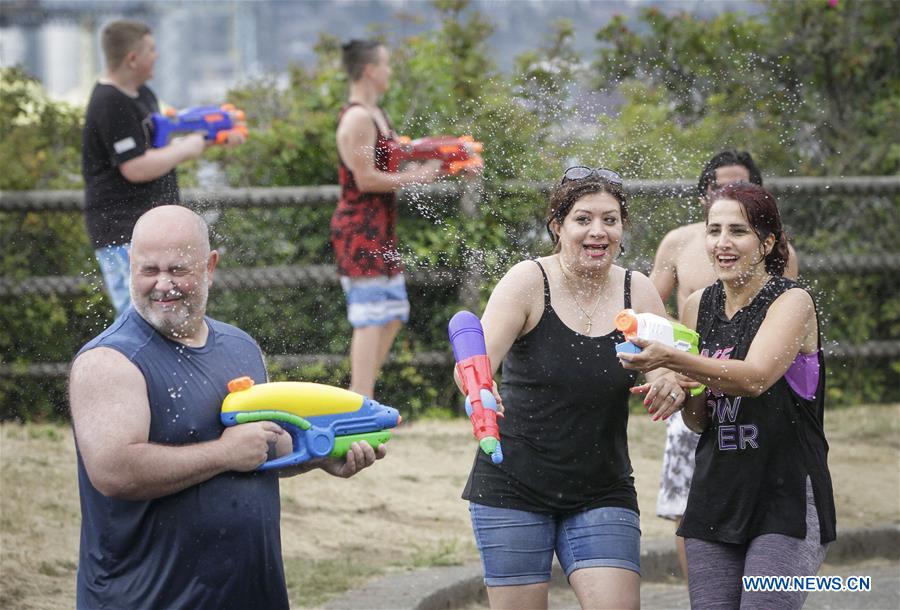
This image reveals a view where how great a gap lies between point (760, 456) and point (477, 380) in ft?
2.79

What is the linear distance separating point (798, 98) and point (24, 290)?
17.9 ft

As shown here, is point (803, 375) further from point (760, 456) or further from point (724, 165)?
point (724, 165)

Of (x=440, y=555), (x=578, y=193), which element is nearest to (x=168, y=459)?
(x=578, y=193)

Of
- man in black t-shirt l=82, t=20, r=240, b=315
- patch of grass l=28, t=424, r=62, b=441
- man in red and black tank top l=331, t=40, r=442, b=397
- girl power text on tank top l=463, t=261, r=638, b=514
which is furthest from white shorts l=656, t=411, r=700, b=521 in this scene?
patch of grass l=28, t=424, r=62, b=441

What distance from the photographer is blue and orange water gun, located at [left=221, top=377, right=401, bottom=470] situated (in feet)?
10.7

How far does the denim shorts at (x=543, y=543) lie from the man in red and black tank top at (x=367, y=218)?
350cm

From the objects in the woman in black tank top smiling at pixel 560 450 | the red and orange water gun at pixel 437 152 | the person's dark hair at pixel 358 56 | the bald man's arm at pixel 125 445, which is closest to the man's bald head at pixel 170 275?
the bald man's arm at pixel 125 445

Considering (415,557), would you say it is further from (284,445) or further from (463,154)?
(284,445)

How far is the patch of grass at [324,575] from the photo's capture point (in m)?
5.51

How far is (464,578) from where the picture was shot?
18.8 ft

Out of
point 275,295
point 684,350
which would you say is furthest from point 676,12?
point 684,350

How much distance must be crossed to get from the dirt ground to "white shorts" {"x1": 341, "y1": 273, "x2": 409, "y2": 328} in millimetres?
820

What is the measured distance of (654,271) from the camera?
535 centimetres

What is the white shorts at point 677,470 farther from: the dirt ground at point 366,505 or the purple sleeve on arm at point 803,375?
the purple sleeve on arm at point 803,375
